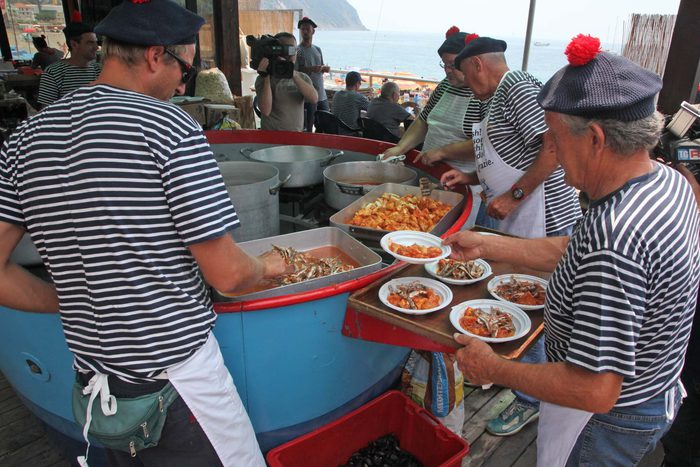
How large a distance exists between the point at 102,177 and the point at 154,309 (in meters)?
0.38

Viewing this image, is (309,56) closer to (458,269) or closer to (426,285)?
(458,269)

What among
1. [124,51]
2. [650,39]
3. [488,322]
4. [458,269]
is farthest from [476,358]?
[650,39]

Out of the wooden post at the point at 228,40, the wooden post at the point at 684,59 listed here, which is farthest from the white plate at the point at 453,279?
the wooden post at the point at 228,40

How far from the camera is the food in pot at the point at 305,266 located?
2062 mm

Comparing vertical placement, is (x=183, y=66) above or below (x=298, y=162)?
above

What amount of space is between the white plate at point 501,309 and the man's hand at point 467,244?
0.83 ft

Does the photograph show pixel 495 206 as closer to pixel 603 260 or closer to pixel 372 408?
pixel 372 408

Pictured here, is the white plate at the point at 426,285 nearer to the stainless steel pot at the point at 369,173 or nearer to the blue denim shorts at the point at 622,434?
the blue denim shorts at the point at 622,434

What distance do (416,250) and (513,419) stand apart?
1.33m

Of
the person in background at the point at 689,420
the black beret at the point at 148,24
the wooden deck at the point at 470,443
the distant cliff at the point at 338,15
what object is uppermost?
the distant cliff at the point at 338,15

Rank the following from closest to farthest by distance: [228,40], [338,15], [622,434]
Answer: [622,434] → [228,40] → [338,15]

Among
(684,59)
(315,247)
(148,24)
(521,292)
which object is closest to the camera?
(148,24)

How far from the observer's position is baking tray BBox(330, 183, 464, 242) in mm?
2455

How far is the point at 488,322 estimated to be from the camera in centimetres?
166
